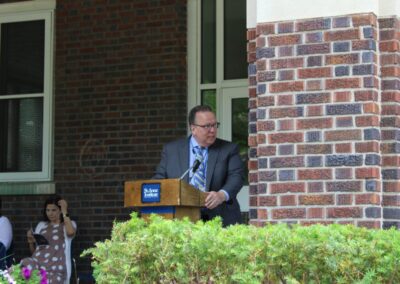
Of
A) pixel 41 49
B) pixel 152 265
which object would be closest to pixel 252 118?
pixel 152 265

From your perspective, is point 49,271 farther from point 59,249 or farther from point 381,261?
point 381,261

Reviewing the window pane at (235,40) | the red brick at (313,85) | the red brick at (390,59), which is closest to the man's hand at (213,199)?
the red brick at (313,85)

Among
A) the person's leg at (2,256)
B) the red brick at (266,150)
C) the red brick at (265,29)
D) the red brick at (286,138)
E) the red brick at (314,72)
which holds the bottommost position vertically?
the person's leg at (2,256)

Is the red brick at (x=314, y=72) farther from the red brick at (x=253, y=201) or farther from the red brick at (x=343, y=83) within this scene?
the red brick at (x=253, y=201)

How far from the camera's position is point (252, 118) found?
6.17 metres

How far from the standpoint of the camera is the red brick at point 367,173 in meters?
5.59

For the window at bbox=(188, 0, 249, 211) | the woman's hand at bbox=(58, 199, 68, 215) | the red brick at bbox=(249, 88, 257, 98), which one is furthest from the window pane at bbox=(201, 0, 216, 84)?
the red brick at bbox=(249, 88, 257, 98)

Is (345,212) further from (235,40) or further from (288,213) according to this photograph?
(235,40)

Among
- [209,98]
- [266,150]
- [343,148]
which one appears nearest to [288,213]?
[266,150]

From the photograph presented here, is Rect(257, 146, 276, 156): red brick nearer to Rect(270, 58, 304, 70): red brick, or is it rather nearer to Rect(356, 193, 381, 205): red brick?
Rect(270, 58, 304, 70): red brick

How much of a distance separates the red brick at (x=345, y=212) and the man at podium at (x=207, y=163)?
993 mm

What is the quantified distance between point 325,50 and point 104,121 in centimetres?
449

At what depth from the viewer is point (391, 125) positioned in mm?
5785

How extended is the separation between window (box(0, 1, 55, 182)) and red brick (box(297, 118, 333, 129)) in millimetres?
4954
